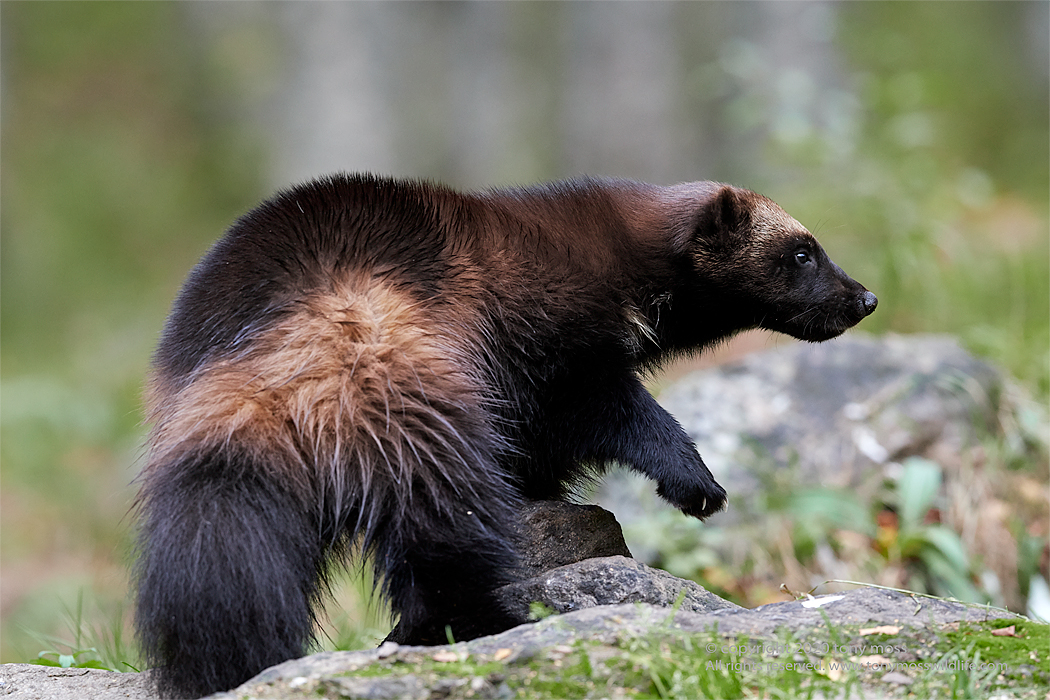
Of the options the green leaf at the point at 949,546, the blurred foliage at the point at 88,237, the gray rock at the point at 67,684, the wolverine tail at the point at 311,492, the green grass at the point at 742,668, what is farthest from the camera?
the blurred foliage at the point at 88,237

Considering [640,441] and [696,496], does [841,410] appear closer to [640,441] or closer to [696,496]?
[696,496]

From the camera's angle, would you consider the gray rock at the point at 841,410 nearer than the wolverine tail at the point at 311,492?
No

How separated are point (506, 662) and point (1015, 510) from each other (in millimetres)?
4047

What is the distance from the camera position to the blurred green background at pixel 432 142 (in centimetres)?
695

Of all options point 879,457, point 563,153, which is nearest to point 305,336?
point 879,457

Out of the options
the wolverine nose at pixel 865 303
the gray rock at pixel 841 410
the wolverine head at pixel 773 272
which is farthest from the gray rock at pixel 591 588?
the gray rock at pixel 841 410

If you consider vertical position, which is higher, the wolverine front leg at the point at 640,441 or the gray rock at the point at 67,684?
the wolverine front leg at the point at 640,441

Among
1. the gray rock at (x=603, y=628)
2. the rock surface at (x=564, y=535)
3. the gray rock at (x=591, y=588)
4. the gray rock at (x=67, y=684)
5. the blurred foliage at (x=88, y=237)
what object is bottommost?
the gray rock at (x=603, y=628)

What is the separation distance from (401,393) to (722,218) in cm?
155

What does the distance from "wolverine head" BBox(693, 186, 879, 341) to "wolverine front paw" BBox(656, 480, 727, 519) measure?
31.7 inches

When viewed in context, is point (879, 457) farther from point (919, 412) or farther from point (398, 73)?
point (398, 73)

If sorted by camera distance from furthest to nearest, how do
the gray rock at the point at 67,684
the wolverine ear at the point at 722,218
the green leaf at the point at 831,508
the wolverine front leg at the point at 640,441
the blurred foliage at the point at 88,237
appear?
the blurred foliage at the point at 88,237
the green leaf at the point at 831,508
the wolverine ear at the point at 722,218
the wolverine front leg at the point at 640,441
the gray rock at the point at 67,684

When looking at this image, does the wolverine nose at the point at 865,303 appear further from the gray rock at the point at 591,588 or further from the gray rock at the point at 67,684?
the gray rock at the point at 67,684

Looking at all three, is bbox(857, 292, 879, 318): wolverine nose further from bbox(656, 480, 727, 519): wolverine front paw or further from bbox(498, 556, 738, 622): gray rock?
bbox(498, 556, 738, 622): gray rock
